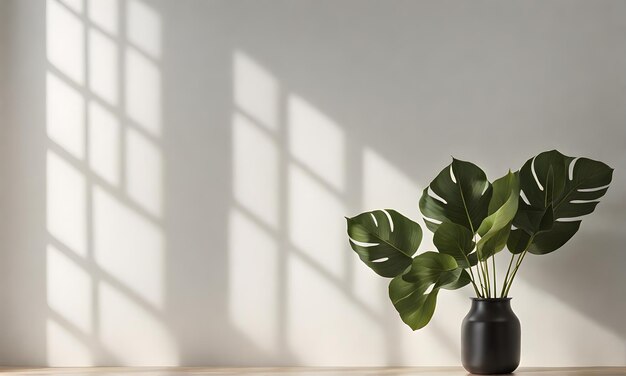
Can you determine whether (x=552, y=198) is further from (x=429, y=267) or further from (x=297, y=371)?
(x=297, y=371)

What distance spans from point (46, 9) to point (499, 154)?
1.59m

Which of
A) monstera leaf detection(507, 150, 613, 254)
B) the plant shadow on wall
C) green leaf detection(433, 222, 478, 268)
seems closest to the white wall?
the plant shadow on wall

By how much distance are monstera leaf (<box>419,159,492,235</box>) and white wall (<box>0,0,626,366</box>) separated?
0.87ft

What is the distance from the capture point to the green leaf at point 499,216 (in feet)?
5.98

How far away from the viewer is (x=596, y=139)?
7.28 ft

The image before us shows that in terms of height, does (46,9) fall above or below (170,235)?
above

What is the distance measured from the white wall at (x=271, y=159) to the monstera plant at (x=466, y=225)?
0.71 ft

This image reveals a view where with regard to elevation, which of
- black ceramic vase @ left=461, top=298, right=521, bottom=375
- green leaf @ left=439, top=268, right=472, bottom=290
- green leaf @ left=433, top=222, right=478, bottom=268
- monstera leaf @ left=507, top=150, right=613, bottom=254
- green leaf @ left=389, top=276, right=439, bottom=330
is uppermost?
monstera leaf @ left=507, top=150, right=613, bottom=254

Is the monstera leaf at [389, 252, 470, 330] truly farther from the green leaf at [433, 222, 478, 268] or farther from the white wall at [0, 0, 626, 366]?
the white wall at [0, 0, 626, 366]

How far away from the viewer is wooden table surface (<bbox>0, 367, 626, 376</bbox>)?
2.10m

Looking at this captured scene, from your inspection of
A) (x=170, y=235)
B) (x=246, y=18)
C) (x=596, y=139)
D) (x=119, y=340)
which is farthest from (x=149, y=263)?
(x=596, y=139)

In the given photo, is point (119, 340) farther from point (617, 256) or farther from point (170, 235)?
point (617, 256)

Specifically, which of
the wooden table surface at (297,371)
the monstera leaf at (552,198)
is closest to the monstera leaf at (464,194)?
the monstera leaf at (552,198)

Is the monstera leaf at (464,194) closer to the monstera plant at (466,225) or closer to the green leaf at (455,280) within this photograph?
the monstera plant at (466,225)
